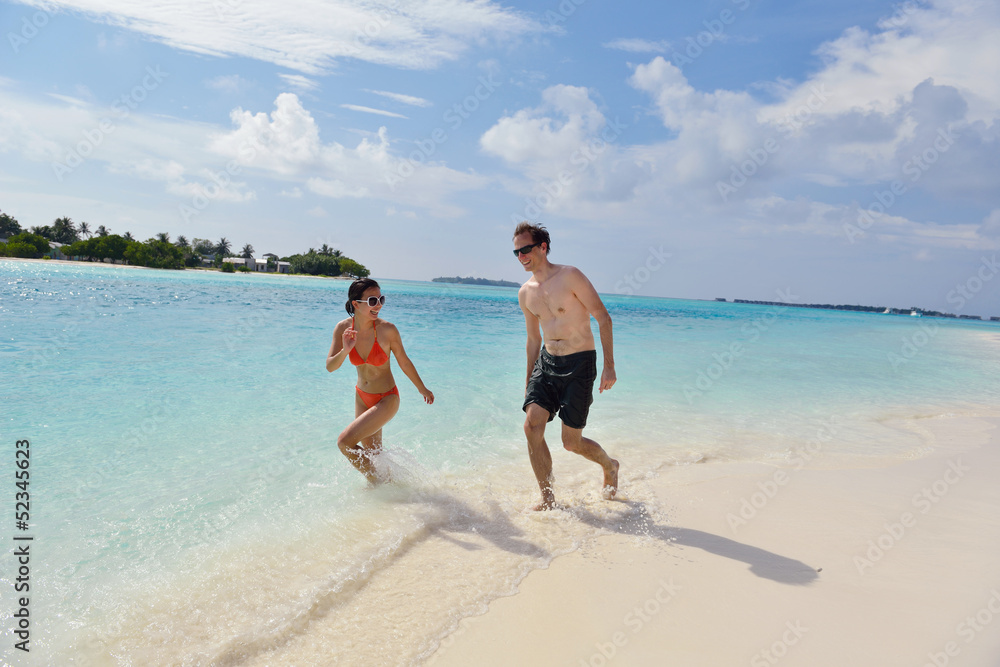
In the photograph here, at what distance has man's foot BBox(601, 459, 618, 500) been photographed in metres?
4.62

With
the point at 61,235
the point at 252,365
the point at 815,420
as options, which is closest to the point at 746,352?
the point at 815,420

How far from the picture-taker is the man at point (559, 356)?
4180mm

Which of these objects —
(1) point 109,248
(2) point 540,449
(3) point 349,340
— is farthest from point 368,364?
(1) point 109,248

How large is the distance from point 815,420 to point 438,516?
707cm

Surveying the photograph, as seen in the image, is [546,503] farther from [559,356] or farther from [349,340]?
[349,340]

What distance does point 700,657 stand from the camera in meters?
2.57

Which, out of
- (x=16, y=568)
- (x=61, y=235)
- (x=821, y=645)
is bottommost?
(x=16, y=568)

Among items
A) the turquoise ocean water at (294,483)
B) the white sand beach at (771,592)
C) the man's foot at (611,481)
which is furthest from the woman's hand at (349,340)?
the man's foot at (611,481)

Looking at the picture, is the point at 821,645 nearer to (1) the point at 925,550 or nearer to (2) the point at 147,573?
(1) the point at 925,550

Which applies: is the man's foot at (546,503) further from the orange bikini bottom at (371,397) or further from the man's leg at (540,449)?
the orange bikini bottom at (371,397)

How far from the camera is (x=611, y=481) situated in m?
4.66

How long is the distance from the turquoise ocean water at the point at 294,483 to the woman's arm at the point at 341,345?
1161mm

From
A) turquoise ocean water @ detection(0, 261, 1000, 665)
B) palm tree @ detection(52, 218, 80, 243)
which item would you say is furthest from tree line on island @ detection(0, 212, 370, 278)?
turquoise ocean water @ detection(0, 261, 1000, 665)

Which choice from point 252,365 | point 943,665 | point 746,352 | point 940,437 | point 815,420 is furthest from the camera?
point 746,352
